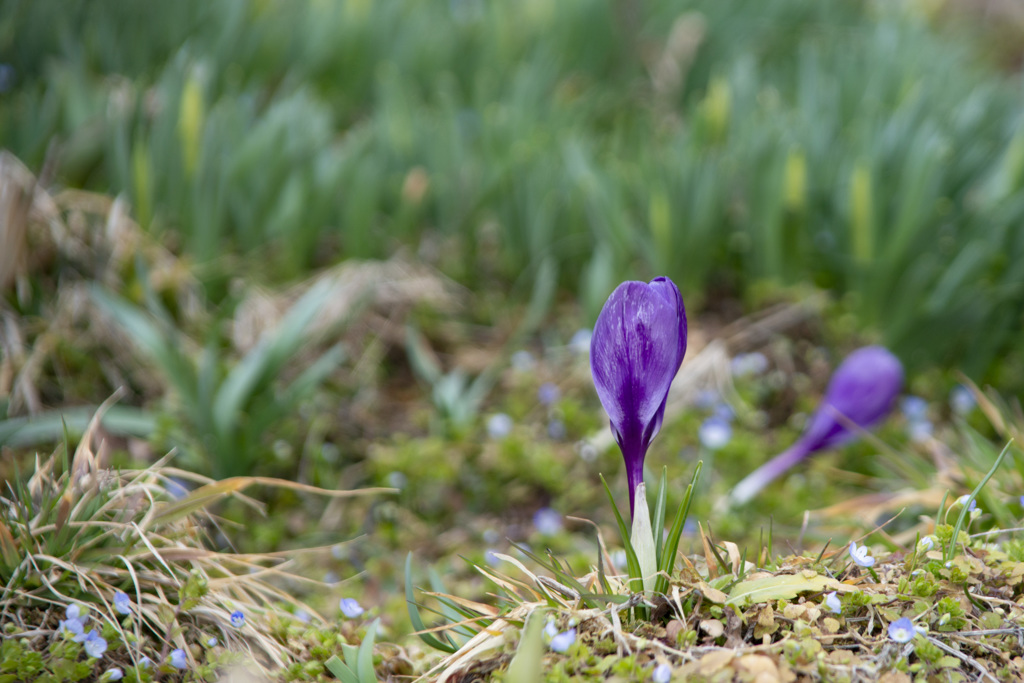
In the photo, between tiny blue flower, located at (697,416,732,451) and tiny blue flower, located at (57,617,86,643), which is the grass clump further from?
tiny blue flower, located at (697,416,732,451)

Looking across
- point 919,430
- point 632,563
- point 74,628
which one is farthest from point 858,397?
point 74,628

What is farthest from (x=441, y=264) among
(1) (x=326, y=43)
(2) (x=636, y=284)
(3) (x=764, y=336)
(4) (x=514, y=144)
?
(2) (x=636, y=284)

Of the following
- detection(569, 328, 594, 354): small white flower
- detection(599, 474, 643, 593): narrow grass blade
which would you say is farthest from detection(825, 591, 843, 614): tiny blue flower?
detection(569, 328, 594, 354): small white flower

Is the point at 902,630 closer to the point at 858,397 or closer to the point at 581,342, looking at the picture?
the point at 858,397

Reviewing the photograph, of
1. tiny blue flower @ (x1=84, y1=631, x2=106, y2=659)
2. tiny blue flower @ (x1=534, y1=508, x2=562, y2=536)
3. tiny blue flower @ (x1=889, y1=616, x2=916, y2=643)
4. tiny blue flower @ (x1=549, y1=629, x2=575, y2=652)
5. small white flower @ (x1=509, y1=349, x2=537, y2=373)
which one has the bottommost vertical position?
tiny blue flower @ (x1=534, y1=508, x2=562, y2=536)

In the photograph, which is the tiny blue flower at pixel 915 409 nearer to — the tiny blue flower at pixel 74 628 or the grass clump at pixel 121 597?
the grass clump at pixel 121 597
